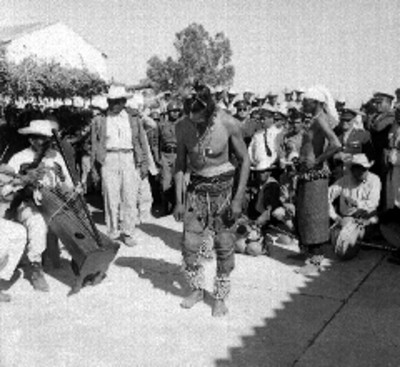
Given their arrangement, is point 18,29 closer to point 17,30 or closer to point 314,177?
point 17,30

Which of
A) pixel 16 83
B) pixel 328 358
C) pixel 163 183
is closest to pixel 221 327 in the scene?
pixel 328 358

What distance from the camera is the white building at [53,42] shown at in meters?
44.2

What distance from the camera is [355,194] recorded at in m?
6.74

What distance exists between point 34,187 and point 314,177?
3.11 meters

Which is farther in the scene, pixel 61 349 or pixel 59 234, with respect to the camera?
pixel 59 234

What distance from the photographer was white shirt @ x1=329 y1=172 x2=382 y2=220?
6.65 m

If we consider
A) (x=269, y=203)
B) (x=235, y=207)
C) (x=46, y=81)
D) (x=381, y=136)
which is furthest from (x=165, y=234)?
(x=46, y=81)

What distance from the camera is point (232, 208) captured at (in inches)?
180

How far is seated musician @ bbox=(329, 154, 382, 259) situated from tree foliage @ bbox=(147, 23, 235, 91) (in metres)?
59.1

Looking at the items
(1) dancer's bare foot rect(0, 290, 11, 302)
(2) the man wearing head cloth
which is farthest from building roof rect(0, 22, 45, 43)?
(1) dancer's bare foot rect(0, 290, 11, 302)

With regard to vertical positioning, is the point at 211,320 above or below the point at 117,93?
below

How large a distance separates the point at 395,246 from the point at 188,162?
3.26 metres

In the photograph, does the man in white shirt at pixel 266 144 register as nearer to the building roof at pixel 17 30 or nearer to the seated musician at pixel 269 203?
the seated musician at pixel 269 203

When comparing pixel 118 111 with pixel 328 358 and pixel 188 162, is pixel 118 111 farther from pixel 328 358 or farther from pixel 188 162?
A: pixel 328 358
